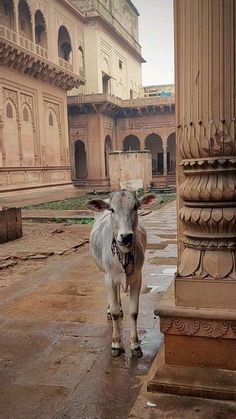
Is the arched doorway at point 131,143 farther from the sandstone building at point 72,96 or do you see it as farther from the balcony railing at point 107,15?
the balcony railing at point 107,15

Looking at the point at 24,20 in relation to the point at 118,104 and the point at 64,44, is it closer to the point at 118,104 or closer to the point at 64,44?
the point at 64,44

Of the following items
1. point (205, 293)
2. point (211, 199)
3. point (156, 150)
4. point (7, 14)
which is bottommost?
point (205, 293)

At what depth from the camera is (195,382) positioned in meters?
2.38

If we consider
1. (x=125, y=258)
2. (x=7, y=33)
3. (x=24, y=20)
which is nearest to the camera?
(x=125, y=258)

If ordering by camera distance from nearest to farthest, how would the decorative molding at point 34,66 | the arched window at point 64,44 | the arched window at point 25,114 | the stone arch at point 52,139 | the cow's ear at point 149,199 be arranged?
1. the cow's ear at point 149,199
2. the decorative molding at point 34,66
3. the arched window at point 25,114
4. the stone arch at point 52,139
5. the arched window at point 64,44

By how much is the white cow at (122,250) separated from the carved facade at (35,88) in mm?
17881

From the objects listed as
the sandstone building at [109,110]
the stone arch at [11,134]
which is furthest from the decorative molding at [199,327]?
the sandstone building at [109,110]

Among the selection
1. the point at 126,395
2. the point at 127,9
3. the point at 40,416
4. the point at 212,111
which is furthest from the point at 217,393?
the point at 127,9

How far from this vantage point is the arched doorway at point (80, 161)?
36.0 metres

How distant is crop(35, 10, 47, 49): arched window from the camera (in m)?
25.0

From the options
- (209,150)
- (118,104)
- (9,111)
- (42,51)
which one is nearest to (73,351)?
(209,150)

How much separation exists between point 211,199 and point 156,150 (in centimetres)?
3812

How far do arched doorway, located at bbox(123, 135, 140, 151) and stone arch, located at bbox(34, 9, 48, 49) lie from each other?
577 inches

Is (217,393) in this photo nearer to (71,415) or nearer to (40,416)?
(71,415)
